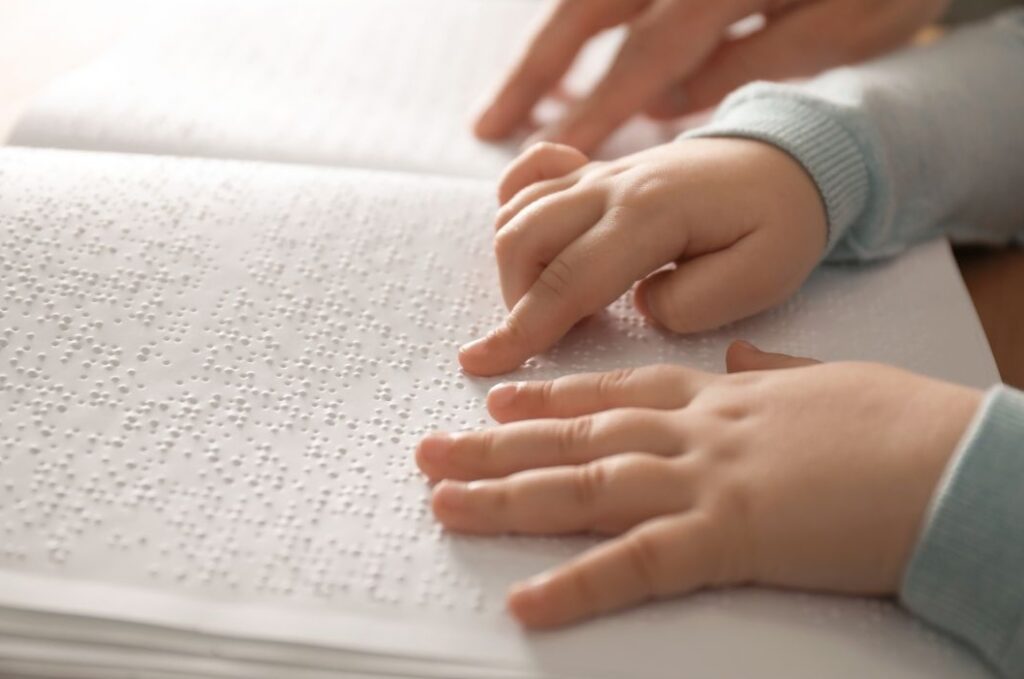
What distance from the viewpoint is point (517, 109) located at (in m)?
0.68

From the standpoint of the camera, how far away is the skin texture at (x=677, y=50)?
A: 66 centimetres

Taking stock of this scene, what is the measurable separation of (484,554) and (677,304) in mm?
167

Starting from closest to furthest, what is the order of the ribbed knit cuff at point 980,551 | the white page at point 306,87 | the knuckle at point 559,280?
the ribbed knit cuff at point 980,551
the knuckle at point 559,280
the white page at point 306,87

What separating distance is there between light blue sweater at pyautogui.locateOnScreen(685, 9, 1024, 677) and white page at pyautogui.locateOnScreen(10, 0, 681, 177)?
16cm

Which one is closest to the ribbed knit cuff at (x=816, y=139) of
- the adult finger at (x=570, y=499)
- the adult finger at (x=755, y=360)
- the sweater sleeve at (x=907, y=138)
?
the sweater sleeve at (x=907, y=138)

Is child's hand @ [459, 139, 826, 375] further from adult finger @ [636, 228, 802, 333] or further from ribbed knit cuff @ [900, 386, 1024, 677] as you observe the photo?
ribbed knit cuff @ [900, 386, 1024, 677]

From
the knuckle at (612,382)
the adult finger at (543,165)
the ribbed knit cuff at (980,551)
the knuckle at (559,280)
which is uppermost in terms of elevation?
the adult finger at (543,165)

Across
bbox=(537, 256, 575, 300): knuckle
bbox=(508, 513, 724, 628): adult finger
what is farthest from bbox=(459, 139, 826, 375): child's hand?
bbox=(508, 513, 724, 628): adult finger

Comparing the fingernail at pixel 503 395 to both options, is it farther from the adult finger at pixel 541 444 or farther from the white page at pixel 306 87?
the white page at pixel 306 87

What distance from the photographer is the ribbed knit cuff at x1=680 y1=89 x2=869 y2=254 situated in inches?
20.4

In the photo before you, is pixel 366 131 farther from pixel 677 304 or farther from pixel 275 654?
pixel 275 654

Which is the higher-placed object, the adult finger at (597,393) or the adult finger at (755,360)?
the adult finger at (597,393)

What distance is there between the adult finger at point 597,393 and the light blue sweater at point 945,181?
114mm

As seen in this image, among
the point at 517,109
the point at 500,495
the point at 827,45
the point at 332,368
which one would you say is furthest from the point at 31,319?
the point at 827,45
